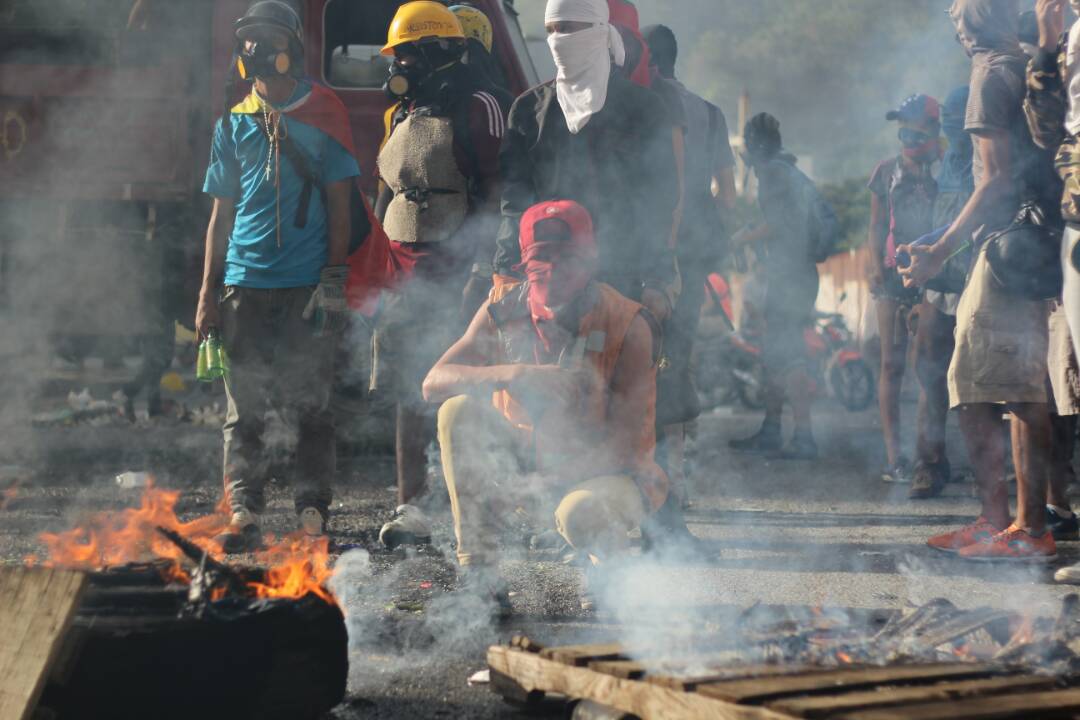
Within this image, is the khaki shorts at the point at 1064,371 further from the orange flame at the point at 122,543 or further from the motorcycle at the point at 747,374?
the motorcycle at the point at 747,374

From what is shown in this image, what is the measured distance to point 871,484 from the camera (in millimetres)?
7270

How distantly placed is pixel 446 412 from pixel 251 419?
151 cm

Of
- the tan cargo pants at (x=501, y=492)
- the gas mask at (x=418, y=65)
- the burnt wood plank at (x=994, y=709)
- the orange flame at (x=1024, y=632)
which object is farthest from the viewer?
the gas mask at (x=418, y=65)

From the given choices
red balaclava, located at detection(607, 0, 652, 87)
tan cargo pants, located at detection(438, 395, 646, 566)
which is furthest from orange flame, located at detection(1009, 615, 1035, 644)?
red balaclava, located at detection(607, 0, 652, 87)

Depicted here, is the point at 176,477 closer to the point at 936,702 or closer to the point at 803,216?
the point at 803,216

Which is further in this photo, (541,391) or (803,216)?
(803,216)

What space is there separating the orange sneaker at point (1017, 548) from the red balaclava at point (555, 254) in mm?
1911

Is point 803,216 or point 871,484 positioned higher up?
point 803,216

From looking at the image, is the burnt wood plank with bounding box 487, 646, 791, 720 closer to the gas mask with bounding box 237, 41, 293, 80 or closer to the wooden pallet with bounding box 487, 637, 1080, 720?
the wooden pallet with bounding box 487, 637, 1080, 720

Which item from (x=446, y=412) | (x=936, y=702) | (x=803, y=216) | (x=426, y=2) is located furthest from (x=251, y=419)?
(x=803, y=216)

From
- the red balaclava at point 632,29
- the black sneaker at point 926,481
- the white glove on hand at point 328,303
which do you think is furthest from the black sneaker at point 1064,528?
the white glove on hand at point 328,303

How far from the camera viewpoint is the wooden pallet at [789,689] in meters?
2.56

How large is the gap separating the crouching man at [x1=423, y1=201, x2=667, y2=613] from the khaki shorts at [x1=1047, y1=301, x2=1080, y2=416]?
1.68 metres

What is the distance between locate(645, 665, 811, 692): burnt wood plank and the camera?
8.95 feet
